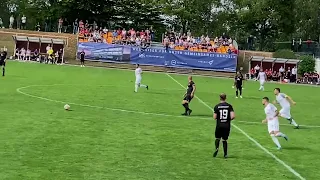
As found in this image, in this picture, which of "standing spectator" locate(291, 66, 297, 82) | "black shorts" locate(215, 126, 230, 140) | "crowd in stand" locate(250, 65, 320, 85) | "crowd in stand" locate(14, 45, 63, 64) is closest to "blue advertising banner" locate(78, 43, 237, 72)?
"crowd in stand" locate(14, 45, 63, 64)

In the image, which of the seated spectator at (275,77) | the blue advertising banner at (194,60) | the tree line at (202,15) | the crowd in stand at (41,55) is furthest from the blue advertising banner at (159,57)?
the tree line at (202,15)

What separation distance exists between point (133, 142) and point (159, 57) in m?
47.1

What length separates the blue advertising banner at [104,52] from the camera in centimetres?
6269

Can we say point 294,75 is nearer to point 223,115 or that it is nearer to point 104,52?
point 104,52

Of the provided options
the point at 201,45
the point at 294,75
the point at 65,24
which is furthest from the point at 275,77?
the point at 65,24

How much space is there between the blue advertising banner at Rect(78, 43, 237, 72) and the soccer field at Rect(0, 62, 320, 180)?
33249 millimetres

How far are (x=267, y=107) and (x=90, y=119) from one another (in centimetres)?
708

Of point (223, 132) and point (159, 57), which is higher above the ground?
point (159, 57)

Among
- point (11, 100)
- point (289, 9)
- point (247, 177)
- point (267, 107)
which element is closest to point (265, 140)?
point (267, 107)

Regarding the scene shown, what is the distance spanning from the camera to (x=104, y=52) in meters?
62.9

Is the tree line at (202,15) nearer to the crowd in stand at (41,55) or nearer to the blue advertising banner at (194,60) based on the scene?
the blue advertising banner at (194,60)

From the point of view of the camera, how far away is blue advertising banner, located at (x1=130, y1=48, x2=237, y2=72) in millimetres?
63344

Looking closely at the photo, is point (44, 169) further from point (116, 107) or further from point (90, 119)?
point (116, 107)

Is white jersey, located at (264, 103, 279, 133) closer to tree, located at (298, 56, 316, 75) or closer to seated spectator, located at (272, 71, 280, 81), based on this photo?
seated spectator, located at (272, 71, 280, 81)
